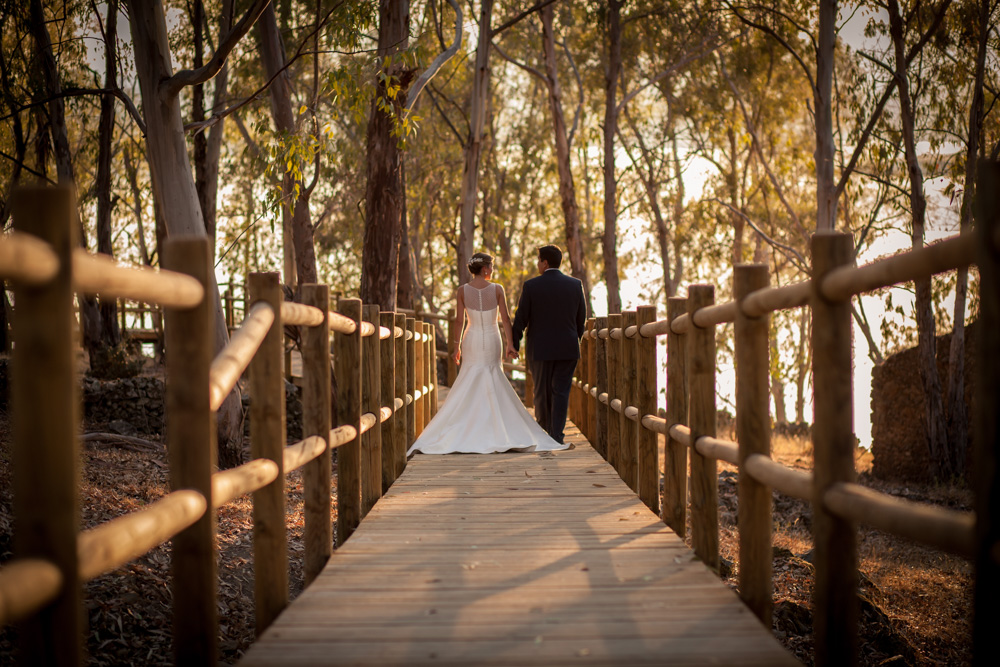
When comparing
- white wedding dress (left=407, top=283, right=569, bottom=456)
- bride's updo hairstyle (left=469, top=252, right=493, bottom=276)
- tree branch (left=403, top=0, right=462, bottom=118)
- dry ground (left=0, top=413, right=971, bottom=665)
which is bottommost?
dry ground (left=0, top=413, right=971, bottom=665)

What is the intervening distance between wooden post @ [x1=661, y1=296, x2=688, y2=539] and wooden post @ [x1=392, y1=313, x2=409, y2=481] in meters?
2.22

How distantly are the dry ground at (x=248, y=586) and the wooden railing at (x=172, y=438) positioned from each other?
161 centimetres

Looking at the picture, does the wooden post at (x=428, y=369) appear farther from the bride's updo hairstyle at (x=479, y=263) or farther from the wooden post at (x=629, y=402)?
the wooden post at (x=629, y=402)

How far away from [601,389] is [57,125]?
1029cm

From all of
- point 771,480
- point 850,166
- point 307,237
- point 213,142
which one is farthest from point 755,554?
point 213,142

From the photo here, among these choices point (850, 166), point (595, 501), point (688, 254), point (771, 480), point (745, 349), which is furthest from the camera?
point (688, 254)

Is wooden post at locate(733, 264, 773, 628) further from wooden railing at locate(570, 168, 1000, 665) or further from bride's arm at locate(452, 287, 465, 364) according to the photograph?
bride's arm at locate(452, 287, 465, 364)

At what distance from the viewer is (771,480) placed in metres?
2.86

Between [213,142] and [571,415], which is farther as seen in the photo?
[213,142]

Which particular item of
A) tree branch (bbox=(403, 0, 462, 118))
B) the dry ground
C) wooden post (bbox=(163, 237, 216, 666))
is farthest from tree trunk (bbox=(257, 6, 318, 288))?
wooden post (bbox=(163, 237, 216, 666))

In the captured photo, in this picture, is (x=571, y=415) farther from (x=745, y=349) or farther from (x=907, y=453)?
(x=745, y=349)

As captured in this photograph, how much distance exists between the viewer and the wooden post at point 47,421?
178cm

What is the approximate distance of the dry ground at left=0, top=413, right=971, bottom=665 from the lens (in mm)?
5016

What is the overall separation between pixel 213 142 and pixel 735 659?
14.8 m
